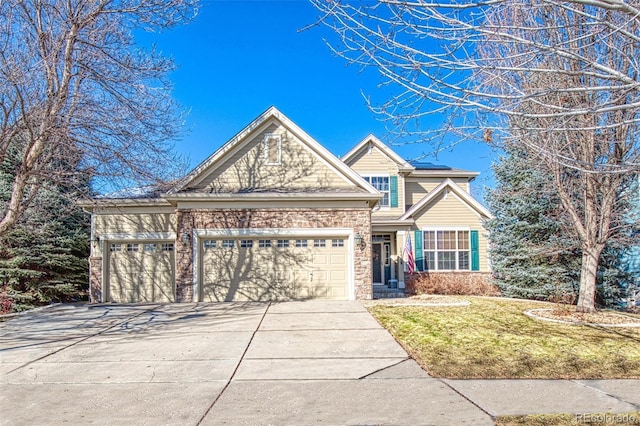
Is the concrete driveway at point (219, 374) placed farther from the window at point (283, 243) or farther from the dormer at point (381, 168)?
the dormer at point (381, 168)

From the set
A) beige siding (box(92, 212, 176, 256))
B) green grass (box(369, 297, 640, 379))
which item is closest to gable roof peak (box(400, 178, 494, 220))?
green grass (box(369, 297, 640, 379))

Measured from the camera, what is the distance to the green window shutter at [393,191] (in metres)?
20.4

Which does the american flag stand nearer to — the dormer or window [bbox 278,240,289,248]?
the dormer

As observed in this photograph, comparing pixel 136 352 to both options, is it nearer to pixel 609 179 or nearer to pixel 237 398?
pixel 237 398

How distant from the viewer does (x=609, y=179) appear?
11.2m

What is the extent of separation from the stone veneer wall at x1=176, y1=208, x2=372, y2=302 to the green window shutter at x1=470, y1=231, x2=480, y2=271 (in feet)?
22.8

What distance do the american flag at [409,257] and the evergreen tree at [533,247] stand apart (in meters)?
3.21

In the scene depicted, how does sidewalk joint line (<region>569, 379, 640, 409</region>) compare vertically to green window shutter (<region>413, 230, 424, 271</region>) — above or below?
below

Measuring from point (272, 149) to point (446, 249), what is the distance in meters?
9.11

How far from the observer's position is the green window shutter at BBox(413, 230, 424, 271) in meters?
18.8

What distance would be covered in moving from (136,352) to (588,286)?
36.2ft

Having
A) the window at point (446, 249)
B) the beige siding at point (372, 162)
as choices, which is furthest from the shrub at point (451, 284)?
the beige siding at point (372, 162)

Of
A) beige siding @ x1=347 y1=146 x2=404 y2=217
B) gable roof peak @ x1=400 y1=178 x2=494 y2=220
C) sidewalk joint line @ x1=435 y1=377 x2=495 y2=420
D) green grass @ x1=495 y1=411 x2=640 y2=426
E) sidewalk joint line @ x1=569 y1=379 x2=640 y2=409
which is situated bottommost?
sidewalk joint line @ x1=569 y1=379 x2=640 y2=409

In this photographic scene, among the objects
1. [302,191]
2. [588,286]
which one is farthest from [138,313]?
[588,286]
